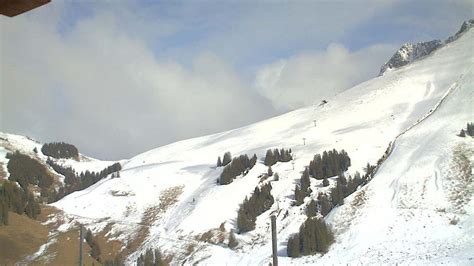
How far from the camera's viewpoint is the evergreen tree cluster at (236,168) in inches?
3329

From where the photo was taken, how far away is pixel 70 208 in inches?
3440

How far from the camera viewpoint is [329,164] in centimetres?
7669

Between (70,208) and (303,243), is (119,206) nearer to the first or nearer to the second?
(70,208)

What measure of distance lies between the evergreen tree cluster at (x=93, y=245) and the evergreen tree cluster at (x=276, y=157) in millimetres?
31851

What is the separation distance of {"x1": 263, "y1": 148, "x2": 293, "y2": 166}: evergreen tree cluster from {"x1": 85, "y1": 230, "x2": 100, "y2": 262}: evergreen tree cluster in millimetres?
31851

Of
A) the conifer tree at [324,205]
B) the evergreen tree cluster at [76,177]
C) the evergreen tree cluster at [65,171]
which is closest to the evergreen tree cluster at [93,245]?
the conifer tree at [324,205]

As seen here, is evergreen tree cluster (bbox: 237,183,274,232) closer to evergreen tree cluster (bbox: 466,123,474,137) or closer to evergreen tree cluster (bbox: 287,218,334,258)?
evergreen tree cluster (bbox: 287,218,334,258)

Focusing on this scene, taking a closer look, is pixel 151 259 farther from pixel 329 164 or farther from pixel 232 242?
pixel 329 164

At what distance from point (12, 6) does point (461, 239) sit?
141ft

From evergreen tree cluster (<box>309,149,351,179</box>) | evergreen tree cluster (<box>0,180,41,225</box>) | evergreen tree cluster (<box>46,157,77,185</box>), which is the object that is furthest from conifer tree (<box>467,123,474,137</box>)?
evergreen tree cluster (<box>46,157,77,185</box>)

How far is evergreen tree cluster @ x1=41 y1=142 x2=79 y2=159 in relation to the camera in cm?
17127

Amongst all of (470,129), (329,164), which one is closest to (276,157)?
(329,164)

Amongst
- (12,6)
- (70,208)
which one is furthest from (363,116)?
(12,6)

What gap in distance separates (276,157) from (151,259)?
34.7m
